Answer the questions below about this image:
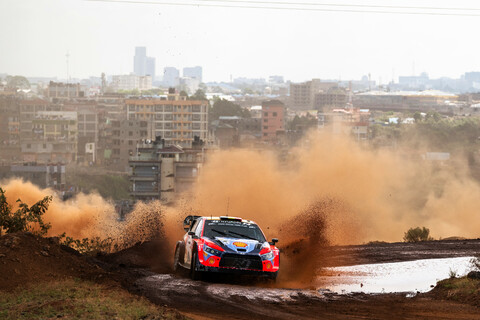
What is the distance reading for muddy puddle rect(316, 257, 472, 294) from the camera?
18.7 m

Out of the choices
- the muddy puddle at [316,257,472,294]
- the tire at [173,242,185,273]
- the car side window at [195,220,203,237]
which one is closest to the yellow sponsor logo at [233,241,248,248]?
the car side window at [195,220,203,237]

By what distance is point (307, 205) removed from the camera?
115 ft

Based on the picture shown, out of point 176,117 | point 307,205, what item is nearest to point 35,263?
point 307,205

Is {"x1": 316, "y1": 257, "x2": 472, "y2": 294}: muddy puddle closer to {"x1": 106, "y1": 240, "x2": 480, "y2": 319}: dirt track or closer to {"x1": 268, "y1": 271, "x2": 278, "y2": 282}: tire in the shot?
{"x1": 268, "y1": 271, "x2": 278, "y2": 282}: tire

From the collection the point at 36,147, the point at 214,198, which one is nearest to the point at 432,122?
the point at 36,147

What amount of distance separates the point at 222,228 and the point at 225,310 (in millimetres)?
4928

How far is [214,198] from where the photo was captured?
4294 cm

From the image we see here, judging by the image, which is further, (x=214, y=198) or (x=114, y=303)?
(x=214, y=198)

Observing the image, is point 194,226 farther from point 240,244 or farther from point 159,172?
point 159,172

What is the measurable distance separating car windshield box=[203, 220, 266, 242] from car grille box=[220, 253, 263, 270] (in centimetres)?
85

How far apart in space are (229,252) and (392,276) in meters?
4.44

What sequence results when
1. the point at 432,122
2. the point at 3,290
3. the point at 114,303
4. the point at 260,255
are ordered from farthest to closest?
1. the point at 432,122
2. the point at 260,255
3. the point at 3,290
4. the point at 114,303

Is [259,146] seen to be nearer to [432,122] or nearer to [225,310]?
[432,122]

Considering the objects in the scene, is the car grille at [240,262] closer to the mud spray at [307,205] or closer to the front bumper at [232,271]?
the front bumper at [232,271]
